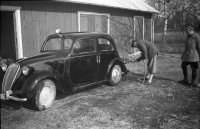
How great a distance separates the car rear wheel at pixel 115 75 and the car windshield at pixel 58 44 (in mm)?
1674

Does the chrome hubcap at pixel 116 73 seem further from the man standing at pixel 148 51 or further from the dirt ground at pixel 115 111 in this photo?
the man standing at pixel 148 51

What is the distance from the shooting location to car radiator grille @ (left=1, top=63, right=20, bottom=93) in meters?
4.33

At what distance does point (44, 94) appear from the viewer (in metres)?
4.48

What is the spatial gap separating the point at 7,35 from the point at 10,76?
624 cm

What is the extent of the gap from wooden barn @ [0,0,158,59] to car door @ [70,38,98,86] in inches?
133

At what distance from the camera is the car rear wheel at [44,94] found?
4.29m

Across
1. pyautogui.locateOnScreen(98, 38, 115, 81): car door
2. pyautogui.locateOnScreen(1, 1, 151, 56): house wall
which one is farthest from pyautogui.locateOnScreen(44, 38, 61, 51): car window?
pyautogui.locateOnScreen(1, 1, 151, 56): house wall

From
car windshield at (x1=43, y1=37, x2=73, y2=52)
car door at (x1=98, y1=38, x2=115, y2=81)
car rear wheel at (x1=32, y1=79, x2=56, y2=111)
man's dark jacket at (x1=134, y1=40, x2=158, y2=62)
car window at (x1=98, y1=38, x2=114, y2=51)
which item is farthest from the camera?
man's dark jacket at (x1=134, y1=40, x2=158, y2=62)

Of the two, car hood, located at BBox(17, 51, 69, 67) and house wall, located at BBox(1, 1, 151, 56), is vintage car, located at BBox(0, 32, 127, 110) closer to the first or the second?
car hood, located at BBox(17, 51, 69, 67)

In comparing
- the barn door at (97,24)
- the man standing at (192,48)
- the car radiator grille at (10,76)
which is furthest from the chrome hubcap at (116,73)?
the barn door at (97,24)

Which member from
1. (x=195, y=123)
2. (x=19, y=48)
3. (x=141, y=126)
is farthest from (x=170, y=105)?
(x=19, y=48)

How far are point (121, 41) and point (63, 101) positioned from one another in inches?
344

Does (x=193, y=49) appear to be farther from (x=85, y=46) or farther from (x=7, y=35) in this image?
(x=7, y=35)

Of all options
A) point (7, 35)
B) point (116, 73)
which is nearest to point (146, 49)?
point (116, 73)
